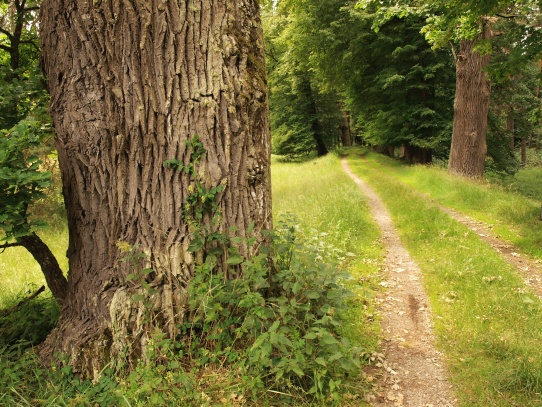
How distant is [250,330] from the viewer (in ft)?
10.4

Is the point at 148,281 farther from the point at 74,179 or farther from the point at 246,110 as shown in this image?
the point at 246,110

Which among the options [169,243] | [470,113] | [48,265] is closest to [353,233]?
[169,243]

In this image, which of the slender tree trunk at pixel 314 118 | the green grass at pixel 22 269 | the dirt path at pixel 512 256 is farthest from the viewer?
the slender tree trunk at pixel 314 118

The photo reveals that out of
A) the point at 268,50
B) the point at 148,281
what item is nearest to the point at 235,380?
the point at 148,281

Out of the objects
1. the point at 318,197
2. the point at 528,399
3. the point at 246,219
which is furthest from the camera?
the point at 318,197

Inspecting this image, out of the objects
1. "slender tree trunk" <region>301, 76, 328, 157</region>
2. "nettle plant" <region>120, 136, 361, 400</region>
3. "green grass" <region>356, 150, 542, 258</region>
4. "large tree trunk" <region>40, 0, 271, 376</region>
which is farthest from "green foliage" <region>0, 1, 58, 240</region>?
"slender tree trunk" <region>301, 76, 328, 157</region>

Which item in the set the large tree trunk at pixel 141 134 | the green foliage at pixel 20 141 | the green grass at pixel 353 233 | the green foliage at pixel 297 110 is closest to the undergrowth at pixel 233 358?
the large tree trunk at pixel 141 134

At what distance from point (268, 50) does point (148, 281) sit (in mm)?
32222

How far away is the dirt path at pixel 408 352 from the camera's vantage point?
3.09 metres

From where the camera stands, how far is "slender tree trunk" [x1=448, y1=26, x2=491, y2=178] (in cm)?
1225

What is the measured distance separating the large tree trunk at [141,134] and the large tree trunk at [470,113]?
11393 mm

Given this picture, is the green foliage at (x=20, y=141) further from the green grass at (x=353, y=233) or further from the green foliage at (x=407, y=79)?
the green foliage at (x=407, y=79)

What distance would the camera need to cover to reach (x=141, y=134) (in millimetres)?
3186

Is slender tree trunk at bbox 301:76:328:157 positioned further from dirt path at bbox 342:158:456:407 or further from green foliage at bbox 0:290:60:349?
green foliage at bbox 0:290:60:349
